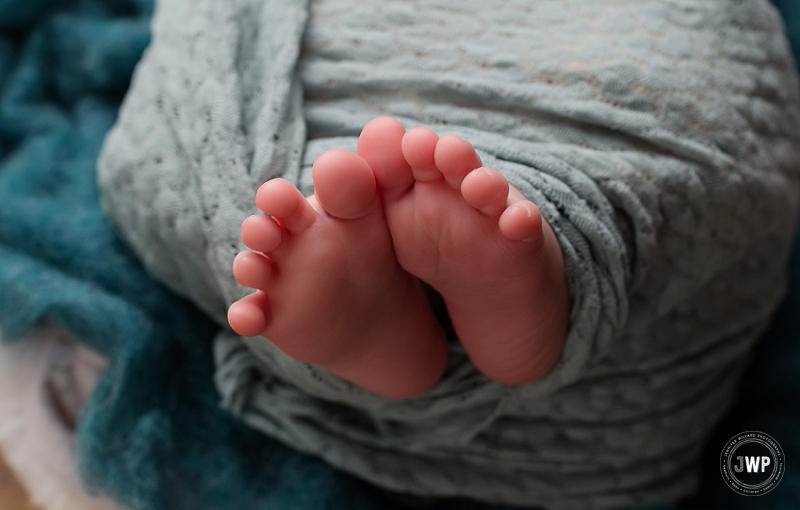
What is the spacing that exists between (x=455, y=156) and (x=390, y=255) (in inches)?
4.5

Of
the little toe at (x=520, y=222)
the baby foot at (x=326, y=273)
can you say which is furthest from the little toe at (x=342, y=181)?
the little toe at (x=520, y=222)

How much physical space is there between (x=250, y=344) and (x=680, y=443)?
21.5 inches

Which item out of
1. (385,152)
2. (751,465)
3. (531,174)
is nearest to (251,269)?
(385,152)

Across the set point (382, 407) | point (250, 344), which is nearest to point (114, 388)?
point (250, 344)

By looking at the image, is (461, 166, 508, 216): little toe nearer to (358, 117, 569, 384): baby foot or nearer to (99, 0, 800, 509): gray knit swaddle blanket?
(358, 117, 569, 384): baby foot

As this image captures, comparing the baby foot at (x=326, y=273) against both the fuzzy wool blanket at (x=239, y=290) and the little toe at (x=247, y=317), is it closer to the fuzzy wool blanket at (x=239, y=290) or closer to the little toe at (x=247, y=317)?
the little toe at (x=247, y=317)

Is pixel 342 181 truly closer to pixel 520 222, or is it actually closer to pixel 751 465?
pixel 520 222

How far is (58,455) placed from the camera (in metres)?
0.75

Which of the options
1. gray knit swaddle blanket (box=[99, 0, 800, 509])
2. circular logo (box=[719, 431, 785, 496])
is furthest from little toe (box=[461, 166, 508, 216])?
circular logo (box=[719, 431, 785, 496])

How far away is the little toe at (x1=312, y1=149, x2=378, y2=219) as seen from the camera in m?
0.43

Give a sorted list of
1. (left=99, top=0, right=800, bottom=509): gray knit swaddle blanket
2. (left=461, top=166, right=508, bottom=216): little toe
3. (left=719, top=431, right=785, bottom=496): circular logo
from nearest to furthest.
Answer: (left=461, top=166, right=508, bottom=216): little toe < (left=99, top=0, right=800, bottom=509): gray knit swaddle blanket < (left=719, top=431, right=785, bottom=496): circular logo

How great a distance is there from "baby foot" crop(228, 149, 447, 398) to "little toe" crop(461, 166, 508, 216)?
0.08m

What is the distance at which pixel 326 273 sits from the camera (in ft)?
1.47

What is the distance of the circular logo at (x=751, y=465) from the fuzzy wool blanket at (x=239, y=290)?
4cm
